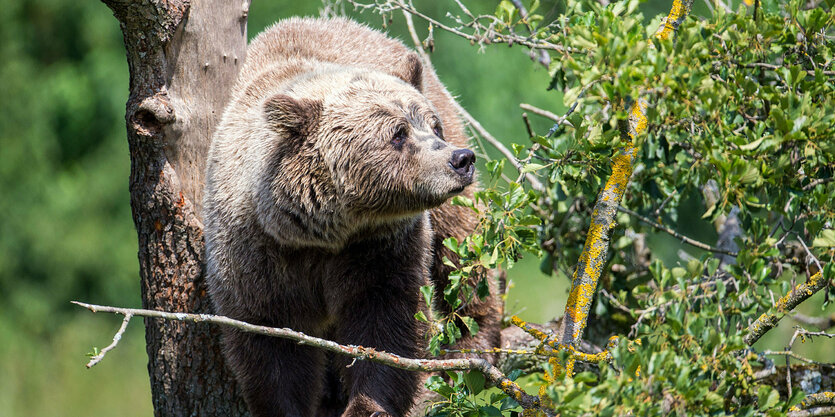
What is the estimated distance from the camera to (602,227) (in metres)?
3.12

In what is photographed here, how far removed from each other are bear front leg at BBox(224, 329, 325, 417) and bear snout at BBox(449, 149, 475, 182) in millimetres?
1203

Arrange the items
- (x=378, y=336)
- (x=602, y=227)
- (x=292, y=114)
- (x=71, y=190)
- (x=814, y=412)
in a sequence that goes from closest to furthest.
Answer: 1. (x=814, y=412)
2. (x=602, y=227)
3. (x=292, y=114)
4. (x=378, y=336)
5. (x=71, y=190)

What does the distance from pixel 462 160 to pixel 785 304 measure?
1353 mm

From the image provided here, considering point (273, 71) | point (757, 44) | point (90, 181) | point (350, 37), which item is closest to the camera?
point (757, 44)

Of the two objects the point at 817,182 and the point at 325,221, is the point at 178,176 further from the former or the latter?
the point at 817,182

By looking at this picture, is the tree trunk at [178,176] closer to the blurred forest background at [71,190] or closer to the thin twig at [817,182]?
the thin twig at [817,182]

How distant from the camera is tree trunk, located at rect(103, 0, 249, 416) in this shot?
13.1 feet

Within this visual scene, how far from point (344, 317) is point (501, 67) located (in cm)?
674

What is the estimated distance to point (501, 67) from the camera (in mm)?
Result: 10078

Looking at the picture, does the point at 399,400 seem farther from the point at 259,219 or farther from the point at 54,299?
the point at 54,299

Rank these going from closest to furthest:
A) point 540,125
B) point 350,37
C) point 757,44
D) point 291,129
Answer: point 757,44
point 291,129
point 350,37
point 540,125

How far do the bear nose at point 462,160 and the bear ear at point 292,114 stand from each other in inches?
27.6

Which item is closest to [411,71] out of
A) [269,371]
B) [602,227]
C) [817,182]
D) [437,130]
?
[437,130]

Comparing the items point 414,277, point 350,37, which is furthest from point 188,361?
point 350,37
